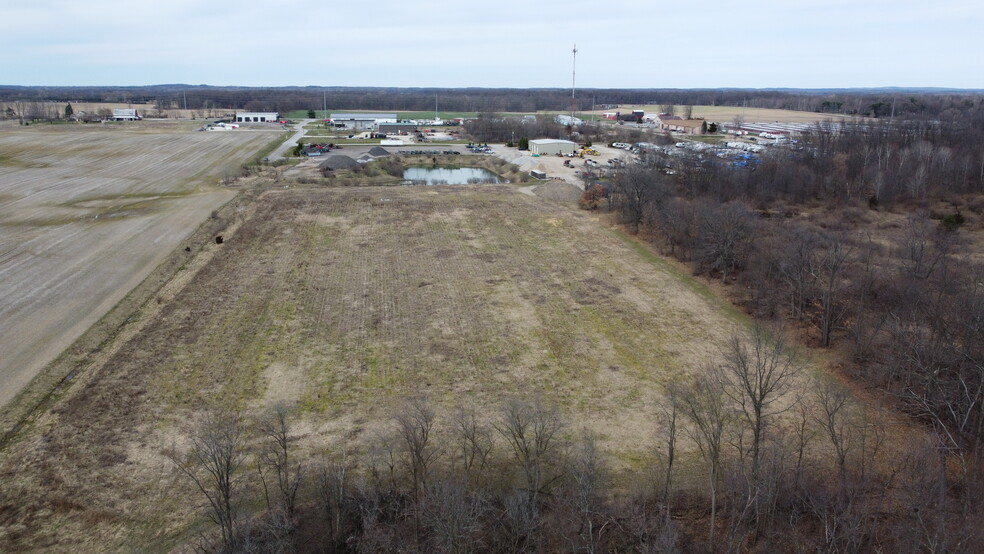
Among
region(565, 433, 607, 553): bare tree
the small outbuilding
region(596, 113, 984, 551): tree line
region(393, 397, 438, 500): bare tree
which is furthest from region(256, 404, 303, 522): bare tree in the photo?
the small outbuilding

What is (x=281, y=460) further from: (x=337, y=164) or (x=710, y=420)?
(x=337, y=164)

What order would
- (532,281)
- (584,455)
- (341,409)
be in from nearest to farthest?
1. (584,455)
2. (341,409)
3. (532,281)

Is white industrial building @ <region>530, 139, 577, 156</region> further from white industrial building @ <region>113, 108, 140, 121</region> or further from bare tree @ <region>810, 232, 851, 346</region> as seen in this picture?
white industrial building @ <region>113, 108, 140, 121</region>

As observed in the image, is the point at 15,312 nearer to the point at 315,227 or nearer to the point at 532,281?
the point at 315,227

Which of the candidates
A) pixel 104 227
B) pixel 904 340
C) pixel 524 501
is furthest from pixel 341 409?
pixel 104 227

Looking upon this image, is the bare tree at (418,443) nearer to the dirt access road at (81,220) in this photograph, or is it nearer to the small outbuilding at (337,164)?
the dirt access road at (81,220)

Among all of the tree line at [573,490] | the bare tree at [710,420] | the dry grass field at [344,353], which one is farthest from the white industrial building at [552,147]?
the tree line at [573,490]
